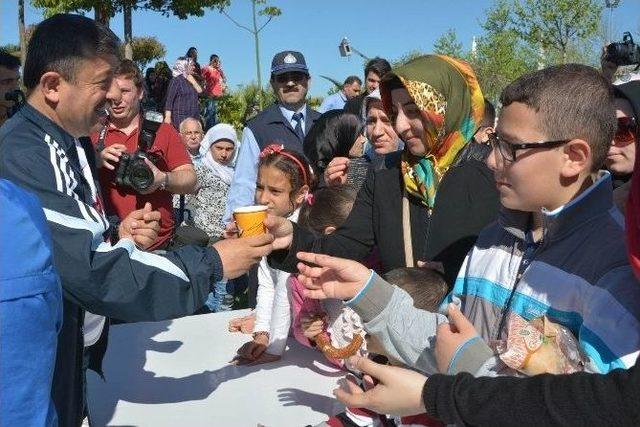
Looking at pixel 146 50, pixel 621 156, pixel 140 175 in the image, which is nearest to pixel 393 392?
pixel 621 156

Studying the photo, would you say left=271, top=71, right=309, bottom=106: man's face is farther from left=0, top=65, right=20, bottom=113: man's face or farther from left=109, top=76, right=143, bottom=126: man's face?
left=0, top=65, right=20, bottom=113: man's face

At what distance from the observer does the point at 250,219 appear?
1.79 meters

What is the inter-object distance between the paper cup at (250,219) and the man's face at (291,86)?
2.73 meters

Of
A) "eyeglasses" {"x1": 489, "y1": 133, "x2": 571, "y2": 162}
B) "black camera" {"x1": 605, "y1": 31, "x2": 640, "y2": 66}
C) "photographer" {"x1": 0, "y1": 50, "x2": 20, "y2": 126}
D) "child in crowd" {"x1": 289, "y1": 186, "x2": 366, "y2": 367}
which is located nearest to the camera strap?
"photographer" {"x1": 0, "y1": 50, "x2": 20, "y2": 126}

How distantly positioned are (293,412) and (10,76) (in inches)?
92.4

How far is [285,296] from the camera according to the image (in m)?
2.36

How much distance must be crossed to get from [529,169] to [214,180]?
4.19 meters

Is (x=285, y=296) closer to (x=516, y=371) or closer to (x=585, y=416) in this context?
(x=516, y=371)

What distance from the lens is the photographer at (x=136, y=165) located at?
2.96m

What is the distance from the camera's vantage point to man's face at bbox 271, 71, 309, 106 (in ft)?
14.6

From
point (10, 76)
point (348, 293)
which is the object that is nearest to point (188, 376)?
point (348, 293)

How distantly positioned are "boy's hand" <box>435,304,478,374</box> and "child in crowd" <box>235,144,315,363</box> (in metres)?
1.09

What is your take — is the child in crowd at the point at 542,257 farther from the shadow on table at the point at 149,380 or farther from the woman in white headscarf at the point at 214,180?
the woman in white headscarf at the point at 214,180

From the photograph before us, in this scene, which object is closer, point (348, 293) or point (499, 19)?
point (348, 293)
